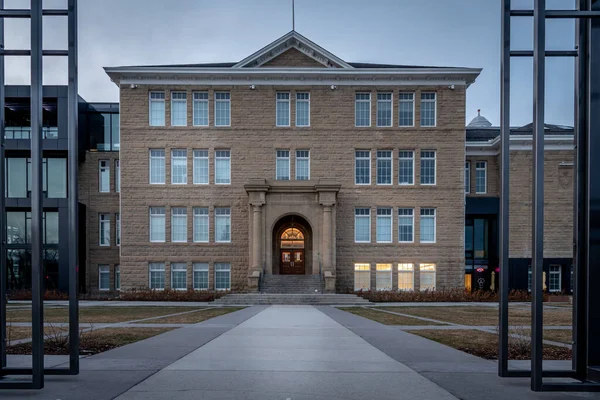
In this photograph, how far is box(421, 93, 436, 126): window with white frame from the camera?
35.5 meters

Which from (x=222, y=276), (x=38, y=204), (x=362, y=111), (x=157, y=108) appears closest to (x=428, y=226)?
(x=362, y=111)

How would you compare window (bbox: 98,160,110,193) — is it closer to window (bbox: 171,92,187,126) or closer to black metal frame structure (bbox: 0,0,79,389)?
window (bbox: 171,92,187,126)

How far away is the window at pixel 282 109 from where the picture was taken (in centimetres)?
3556

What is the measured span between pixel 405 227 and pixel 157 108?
19.2m

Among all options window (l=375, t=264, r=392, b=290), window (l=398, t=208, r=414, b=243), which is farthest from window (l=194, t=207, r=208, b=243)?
window (l=398, t=208, r=414, b=243)

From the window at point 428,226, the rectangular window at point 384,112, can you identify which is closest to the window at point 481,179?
the window at point 428,226

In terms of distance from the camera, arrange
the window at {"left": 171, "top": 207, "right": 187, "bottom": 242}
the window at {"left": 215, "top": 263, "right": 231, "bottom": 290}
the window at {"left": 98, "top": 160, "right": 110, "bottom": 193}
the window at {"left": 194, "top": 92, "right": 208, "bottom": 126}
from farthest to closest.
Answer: the window at {"left": 98, "top": 160, "right": 110, "bottom": 193}, the window at {"left": 194, "top": 92, "right": 208, "bottom": 126}, the window at {"left": 171, "top": 207, "right": 187, "bottom": 242}, the window at {"left": 215, "top": 263, "right": 231, "bottom": 290}

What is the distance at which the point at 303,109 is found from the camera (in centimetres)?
3566

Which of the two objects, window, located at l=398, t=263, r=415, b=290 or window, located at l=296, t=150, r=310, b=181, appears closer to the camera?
window, located at l=398, t=263, r=415, b=290

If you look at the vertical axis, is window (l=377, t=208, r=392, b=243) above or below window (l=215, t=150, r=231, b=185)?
below

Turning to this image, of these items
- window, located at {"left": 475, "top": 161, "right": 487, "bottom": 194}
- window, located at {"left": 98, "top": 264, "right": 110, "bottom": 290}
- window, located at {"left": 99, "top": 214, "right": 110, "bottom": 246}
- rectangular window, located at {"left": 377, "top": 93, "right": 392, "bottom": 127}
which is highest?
rectangular window, located at {"left": 377, "top": 93, "right": 392, "bottom": 127}

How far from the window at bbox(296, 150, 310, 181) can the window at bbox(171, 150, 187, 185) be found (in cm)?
786

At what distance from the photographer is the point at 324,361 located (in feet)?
30.1

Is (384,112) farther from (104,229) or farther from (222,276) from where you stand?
(104,229)
